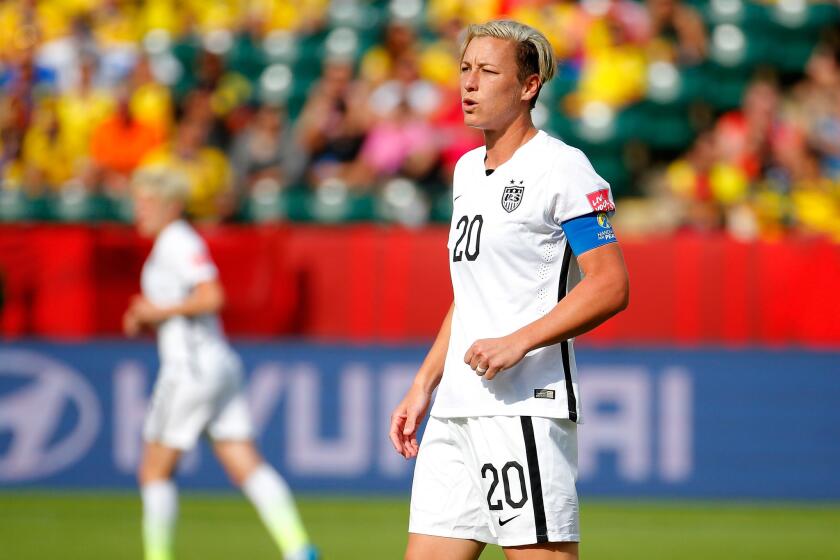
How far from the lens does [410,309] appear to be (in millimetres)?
10695

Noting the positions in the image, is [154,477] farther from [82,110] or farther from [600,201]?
[82,110]

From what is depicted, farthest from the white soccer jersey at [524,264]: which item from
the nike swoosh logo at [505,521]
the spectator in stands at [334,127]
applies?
the spectator in stands at [334,127]

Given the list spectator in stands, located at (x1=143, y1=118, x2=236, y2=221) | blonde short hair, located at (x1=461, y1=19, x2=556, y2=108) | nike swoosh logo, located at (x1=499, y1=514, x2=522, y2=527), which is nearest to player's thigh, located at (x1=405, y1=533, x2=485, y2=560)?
nike swoosh logo, located at (x1=499, y1=514, x2=522, y2=527)

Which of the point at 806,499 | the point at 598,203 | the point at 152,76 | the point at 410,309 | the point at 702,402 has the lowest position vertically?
the point at 806,499

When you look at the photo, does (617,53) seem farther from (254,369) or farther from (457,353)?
(457,353)

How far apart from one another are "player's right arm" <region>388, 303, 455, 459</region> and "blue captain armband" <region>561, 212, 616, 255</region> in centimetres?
52

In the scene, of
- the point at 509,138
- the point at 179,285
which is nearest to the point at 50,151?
the point at 179,285

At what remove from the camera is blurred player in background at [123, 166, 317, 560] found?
23.2ft

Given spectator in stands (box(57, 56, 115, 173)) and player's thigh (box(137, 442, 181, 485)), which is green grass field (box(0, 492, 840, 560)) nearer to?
player's thigh (box(137, 442, 181, 485))

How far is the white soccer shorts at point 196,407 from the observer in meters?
7.05

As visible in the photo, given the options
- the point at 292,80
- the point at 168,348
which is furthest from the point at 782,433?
the point at 292,80

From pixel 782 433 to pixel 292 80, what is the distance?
659 cm

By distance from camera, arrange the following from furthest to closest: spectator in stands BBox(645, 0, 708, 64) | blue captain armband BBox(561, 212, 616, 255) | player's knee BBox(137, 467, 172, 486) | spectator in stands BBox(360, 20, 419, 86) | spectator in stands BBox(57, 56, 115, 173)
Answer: spectator in stands BBox(645, 0, 708, 64)
spectator in stands BBox(360, 20, 419, 86)
spectator in stands BBox(57, 56, 115, 173)
player's knee BBox(137, 467, 172, 486)
blue captain armband BBox(561, 212, 616, 255)

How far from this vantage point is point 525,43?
3957mm
